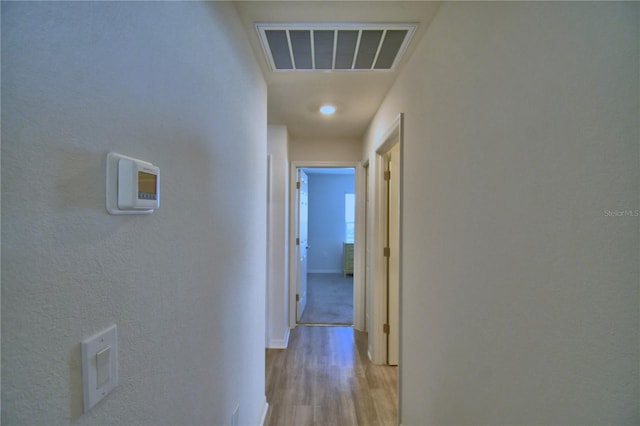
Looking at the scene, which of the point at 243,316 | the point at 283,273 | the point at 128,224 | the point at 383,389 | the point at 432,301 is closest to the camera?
the point at 128,224

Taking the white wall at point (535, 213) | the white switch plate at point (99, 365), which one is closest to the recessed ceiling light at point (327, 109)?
the white wall at point (535, 213)

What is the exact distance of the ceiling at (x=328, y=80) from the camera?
1267mm

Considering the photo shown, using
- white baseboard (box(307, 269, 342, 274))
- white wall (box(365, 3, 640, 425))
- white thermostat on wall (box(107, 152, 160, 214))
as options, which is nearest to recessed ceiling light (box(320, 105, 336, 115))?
white wall (box(365, 3, 640, 425))

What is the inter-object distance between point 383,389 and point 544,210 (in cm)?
222

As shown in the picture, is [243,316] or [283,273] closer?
[243,316]

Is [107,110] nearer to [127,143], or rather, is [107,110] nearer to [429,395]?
[127,143]

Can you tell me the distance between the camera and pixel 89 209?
498 millimetres

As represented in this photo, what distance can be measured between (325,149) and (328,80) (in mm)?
1563

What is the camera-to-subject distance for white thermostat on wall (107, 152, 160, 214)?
21.4 inches

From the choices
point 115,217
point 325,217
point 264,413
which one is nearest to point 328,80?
point 115,217

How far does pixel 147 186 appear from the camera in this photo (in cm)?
64

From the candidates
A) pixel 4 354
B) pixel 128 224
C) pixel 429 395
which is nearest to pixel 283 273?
pixel 429 395

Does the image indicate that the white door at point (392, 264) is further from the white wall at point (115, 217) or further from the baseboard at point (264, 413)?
the white wall at point (115, 217)

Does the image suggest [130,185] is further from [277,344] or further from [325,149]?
[325,149]
